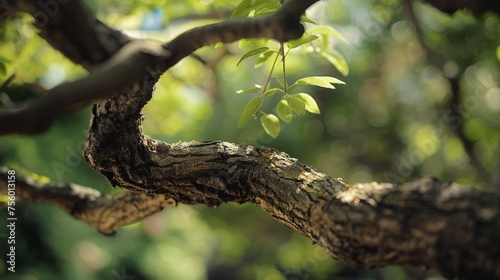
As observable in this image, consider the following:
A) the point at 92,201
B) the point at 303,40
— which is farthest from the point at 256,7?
the point at 92,201

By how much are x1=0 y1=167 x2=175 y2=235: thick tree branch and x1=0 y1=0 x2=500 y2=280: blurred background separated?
2.62 feet

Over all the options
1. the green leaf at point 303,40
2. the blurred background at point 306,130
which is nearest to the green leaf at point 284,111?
the green leaf at point 303,40

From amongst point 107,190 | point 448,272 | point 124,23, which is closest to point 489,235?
point 448,272

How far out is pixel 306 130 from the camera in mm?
5055

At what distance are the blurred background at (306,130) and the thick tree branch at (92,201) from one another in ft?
2.62

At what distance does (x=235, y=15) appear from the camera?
1246mm

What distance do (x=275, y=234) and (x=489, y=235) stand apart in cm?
485

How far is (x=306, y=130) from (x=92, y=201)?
342 centimetres

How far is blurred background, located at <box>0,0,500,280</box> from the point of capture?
11.3 ft

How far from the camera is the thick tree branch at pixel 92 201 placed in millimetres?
1706

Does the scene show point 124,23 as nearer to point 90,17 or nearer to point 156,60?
point 90,17

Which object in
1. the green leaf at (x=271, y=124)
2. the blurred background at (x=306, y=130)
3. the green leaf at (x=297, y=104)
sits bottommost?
the blurred background at (x=306, y=130)

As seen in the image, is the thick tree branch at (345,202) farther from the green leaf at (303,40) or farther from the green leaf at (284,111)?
the green leaf at (303,40)

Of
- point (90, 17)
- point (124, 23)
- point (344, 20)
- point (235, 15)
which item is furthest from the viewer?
point (344, 20)
